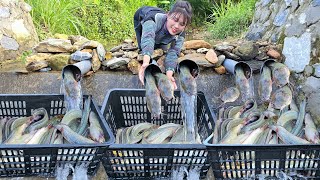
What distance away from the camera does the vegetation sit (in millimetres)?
6652

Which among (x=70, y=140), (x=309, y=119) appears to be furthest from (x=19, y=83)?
(x=309, y=119)

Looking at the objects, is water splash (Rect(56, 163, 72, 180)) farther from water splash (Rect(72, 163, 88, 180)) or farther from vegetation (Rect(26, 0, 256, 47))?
vegetation (Rect(26, 0, 256, 47))

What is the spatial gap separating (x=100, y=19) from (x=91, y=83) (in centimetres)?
266

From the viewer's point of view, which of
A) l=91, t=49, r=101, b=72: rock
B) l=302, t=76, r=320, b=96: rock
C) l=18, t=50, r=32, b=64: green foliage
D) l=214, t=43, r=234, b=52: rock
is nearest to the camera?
l=302, t=76, r=320, b=96: rock

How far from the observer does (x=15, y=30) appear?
559 centimetres

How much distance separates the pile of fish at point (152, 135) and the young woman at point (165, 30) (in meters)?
0.42

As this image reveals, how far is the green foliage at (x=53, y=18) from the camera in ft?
21.5

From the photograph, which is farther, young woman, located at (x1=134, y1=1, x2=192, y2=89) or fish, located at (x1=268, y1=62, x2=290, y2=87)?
young woman, located at (x1=134, y1=1, x2=192, y2=89)

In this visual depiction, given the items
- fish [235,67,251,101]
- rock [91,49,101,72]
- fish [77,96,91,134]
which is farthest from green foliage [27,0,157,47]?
fish [235,67,251,101]

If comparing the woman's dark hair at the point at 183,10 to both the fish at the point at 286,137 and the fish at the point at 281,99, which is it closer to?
the fish at the point at 281,99

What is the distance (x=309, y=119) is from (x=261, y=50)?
51.9 inches

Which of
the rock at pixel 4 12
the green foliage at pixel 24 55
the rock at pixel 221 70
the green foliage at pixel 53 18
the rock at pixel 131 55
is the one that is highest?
the rock at pixel 4 12

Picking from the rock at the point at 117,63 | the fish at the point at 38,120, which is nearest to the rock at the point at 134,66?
the rock at the point at 117,63

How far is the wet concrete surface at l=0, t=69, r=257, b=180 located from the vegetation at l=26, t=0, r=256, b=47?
1.41m
